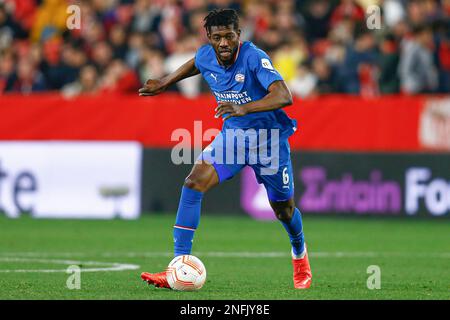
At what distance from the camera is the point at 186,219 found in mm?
8891

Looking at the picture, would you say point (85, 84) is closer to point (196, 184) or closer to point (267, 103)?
point (196, 184)

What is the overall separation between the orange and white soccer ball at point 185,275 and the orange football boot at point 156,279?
5 centimetres

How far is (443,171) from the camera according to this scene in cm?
1673

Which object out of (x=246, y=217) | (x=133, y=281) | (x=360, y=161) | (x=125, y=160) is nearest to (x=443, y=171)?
(x=360, y=161)

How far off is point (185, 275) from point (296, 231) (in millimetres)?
1276

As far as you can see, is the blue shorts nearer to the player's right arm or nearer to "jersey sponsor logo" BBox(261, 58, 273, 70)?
"jersey sponsor logo" BBox(261, 58, 273, 70)

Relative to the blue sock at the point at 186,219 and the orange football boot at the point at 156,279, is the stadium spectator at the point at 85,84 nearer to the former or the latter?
the blue sock at the point at 186,219

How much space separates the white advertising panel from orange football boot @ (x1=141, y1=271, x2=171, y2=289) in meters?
8.65

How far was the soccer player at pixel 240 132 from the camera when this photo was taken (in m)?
8.82

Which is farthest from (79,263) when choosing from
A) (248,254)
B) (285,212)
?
(285,212)

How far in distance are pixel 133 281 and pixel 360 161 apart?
8236 mm

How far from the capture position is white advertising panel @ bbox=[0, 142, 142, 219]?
685 inches
